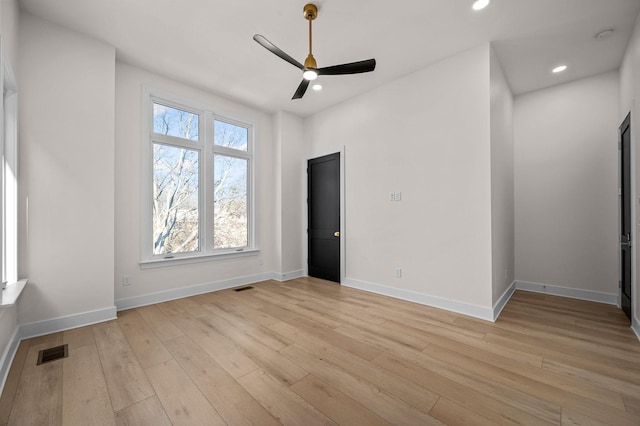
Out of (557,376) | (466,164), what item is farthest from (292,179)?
(557,376)

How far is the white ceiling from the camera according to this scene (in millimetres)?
2600

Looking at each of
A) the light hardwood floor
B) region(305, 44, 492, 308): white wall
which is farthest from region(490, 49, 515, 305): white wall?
the light hardwood floor

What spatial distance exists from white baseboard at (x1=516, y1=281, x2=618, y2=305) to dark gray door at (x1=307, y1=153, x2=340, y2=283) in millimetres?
3011

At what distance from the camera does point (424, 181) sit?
11.9 ft

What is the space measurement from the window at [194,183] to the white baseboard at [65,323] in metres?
0.82

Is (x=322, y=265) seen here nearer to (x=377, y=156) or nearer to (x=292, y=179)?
(x=292, y=179)

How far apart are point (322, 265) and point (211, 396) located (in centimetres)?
340

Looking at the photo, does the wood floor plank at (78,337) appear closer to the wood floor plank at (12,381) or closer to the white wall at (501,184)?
the wood floor plank at (12,381)

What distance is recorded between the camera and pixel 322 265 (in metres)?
5.10

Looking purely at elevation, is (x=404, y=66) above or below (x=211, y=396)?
above

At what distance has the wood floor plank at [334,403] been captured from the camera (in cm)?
158

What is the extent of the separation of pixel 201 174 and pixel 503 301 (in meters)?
4.71

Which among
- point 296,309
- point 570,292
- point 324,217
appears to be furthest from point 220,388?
point 570,292

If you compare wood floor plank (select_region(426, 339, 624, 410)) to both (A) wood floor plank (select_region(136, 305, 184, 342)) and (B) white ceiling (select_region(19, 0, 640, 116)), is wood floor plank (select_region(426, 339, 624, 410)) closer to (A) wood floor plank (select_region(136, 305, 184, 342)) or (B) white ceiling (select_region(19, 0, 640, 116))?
(A) wood floor plank (select_region(136, 305, 184, 342))
